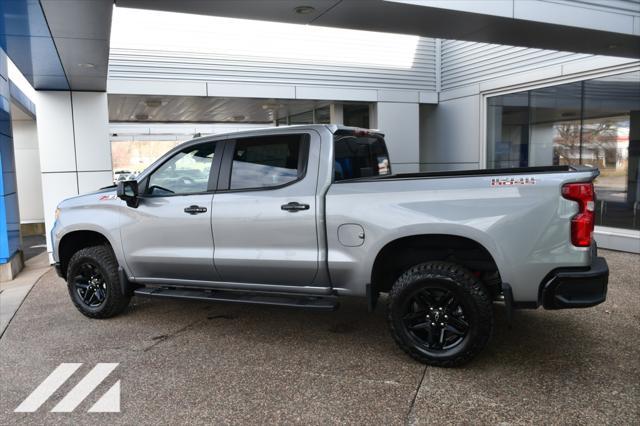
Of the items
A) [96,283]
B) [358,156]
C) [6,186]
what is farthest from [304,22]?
[6,186]

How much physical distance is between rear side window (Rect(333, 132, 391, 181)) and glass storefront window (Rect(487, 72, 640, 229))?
244 inches

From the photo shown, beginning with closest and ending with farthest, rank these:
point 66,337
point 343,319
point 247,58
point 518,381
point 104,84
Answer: point 518,381, point 66,337, point 343,319, point 104,84, point 247,58

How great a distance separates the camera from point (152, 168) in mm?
5172

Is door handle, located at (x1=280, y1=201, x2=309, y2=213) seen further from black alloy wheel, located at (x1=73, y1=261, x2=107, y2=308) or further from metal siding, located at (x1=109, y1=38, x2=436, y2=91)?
metal siding, located at (x1=109, y1=38, x2=436, y2=91)

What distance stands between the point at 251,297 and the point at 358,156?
1.66 metres

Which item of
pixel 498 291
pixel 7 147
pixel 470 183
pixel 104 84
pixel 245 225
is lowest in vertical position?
pixel 498 291

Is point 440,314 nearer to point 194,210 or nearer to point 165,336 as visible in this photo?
point 194,210

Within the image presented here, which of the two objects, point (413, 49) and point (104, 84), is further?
point (413, 49)

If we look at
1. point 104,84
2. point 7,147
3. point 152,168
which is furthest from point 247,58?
point 152,168

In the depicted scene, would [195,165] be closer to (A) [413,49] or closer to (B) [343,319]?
(B) [343,319]

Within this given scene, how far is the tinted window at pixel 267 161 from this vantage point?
462cm

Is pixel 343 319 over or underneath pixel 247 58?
underneath

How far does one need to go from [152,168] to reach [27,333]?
209cm

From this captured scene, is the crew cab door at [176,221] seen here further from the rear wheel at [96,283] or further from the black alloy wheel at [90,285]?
the black alloy wheel at [90,285]
